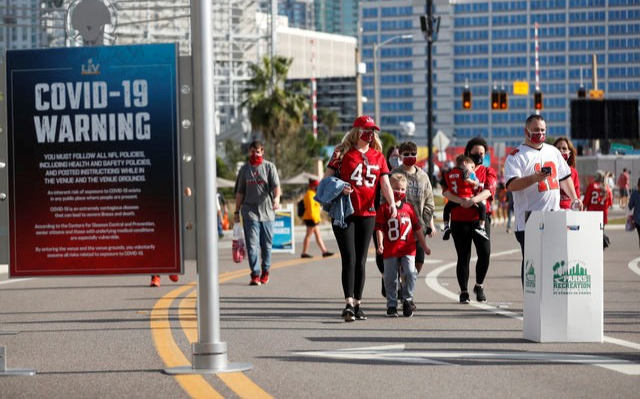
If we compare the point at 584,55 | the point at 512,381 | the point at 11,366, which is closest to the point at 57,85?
the point at 11,366

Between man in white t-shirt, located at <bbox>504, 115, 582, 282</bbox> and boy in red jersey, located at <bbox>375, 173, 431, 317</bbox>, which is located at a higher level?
man in white t-shirt, located at <bbox>504, 115, 582, 282</bbox>

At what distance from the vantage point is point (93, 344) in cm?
1116

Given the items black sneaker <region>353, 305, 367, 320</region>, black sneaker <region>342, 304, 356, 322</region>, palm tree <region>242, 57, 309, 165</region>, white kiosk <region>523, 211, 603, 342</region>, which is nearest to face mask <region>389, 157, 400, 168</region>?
black sneaker <region>353, 305, 367, 320</region>

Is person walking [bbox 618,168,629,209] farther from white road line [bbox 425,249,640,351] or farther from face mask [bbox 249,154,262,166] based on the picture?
face mask [bbox 249,154,262,166]

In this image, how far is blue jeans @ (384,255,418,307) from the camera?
1324 centimetres

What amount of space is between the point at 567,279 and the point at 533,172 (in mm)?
2394

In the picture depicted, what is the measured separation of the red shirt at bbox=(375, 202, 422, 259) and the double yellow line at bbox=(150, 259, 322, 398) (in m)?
1.98

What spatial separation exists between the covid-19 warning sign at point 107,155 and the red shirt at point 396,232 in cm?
438

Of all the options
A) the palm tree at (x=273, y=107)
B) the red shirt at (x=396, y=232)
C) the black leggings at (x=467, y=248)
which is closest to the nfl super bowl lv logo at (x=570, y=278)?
the red shirt at (x=396, y=232)

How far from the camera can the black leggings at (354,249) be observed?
12.8 m

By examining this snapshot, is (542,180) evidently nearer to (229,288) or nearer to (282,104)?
(229,288)

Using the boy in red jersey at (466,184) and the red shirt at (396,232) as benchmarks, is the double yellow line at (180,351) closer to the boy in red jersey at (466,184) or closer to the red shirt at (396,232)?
the red shirt at (396,232)

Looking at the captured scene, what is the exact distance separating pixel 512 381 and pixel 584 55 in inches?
6784

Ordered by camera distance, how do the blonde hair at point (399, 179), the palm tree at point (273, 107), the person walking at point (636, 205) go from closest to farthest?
the blonde hair at point (399, 179) < the person walking at point (636, 205) < the palm tree at point (273, 107)
